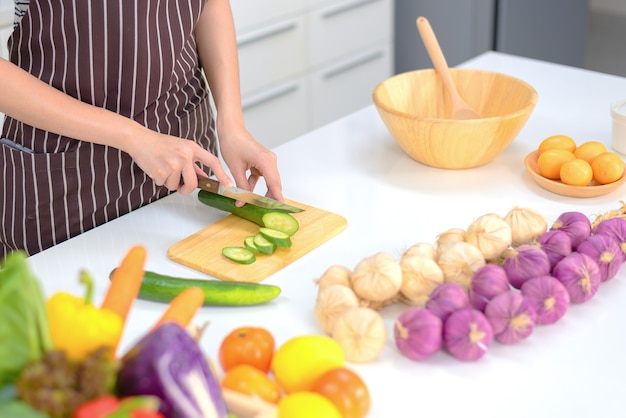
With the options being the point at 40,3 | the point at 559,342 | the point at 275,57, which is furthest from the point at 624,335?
the point at 275,57

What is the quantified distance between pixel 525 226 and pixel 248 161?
0.53 metres

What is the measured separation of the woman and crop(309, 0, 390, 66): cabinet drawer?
5.46 feet

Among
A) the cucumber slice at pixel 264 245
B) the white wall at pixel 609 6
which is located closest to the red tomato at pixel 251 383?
the cucumber slice at pixel 264 245

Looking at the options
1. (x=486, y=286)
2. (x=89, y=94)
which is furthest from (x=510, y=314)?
(x=89, y=94)

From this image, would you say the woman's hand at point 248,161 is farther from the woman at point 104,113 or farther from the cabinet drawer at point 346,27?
the cabinet drawer at point 346,27

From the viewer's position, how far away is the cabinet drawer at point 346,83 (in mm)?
3471

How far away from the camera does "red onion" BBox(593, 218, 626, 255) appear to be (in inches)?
48.1

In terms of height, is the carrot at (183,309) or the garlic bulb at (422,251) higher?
the carrot at (183,309)

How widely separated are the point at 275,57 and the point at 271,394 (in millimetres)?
2412

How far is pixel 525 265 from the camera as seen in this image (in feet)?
3.72

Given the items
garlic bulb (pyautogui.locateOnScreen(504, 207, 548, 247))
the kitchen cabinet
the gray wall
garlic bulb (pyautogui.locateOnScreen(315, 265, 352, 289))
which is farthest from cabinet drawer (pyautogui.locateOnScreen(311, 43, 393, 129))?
garlic bulb (pyautogui.locateOnScreen(315, 265, 352, 289))

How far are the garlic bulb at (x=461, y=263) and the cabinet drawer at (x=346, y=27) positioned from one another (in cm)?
229

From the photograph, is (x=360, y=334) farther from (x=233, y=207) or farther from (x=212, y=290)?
(x=233, y=207)

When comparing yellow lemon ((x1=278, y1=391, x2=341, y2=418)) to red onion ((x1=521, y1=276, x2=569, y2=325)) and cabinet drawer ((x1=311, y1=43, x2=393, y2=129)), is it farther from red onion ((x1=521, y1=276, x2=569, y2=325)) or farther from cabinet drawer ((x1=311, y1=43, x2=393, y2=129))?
cabinet drawer ((x1=311, y1=43, x2=393, y2=129))
